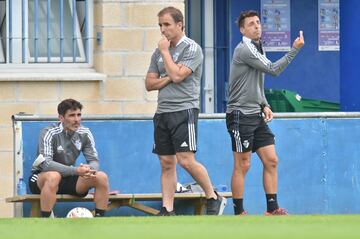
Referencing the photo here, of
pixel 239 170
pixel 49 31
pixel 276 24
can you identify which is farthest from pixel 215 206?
pixel 276 24

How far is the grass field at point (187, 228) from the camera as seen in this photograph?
10250 millimetres

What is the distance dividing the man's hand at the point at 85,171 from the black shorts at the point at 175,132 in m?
0.71

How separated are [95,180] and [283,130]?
206 cm

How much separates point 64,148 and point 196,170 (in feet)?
4.48

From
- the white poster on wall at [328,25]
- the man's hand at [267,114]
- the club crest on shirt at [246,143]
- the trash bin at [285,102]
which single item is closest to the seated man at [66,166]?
the club crest on shirt at [246,143]

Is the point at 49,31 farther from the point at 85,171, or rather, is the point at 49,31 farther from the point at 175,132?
the point at 175,132

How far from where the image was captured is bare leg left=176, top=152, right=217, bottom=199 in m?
13.5

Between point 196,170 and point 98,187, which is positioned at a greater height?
point 196,170

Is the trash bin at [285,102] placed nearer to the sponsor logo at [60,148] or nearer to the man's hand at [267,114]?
the man's hand at [267,114]

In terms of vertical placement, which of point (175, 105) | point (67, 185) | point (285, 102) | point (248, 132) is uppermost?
point (175, 105)

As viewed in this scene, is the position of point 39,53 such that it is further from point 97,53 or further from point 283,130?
point 283,130

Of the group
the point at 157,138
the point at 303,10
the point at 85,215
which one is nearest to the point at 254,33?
the point at 157,138

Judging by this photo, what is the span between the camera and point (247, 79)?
13867 millimetres

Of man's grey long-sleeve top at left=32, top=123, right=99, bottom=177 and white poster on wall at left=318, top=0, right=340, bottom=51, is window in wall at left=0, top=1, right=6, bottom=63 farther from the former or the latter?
white poster on wall at left=318, top=0, right=340, bottom=51
